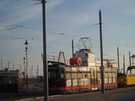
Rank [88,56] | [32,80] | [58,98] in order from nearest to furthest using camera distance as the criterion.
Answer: [58,98] → [88,56] → [32,80]

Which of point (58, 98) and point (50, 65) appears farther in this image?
point (50, 65)

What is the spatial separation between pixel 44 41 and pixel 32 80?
42.9 meters

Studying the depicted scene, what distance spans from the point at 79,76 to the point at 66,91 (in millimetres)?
3023

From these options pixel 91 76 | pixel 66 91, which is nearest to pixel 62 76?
pixel 66 91

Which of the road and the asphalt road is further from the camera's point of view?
the asphalt road

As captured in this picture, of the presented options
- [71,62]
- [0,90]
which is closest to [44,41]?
[71,62]

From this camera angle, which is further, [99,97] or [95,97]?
[99,97]

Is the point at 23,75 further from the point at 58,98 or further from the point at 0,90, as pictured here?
the point at 58,98

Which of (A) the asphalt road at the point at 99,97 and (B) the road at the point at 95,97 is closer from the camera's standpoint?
(B) the road at the point at 95,97

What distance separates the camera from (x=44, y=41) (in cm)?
1683

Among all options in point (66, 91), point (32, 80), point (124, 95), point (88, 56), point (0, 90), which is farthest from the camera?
point (32, 80)

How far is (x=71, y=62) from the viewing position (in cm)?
4141

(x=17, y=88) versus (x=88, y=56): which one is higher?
(x=88, y=56)

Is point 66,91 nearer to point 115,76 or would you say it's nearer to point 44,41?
point 115,76
